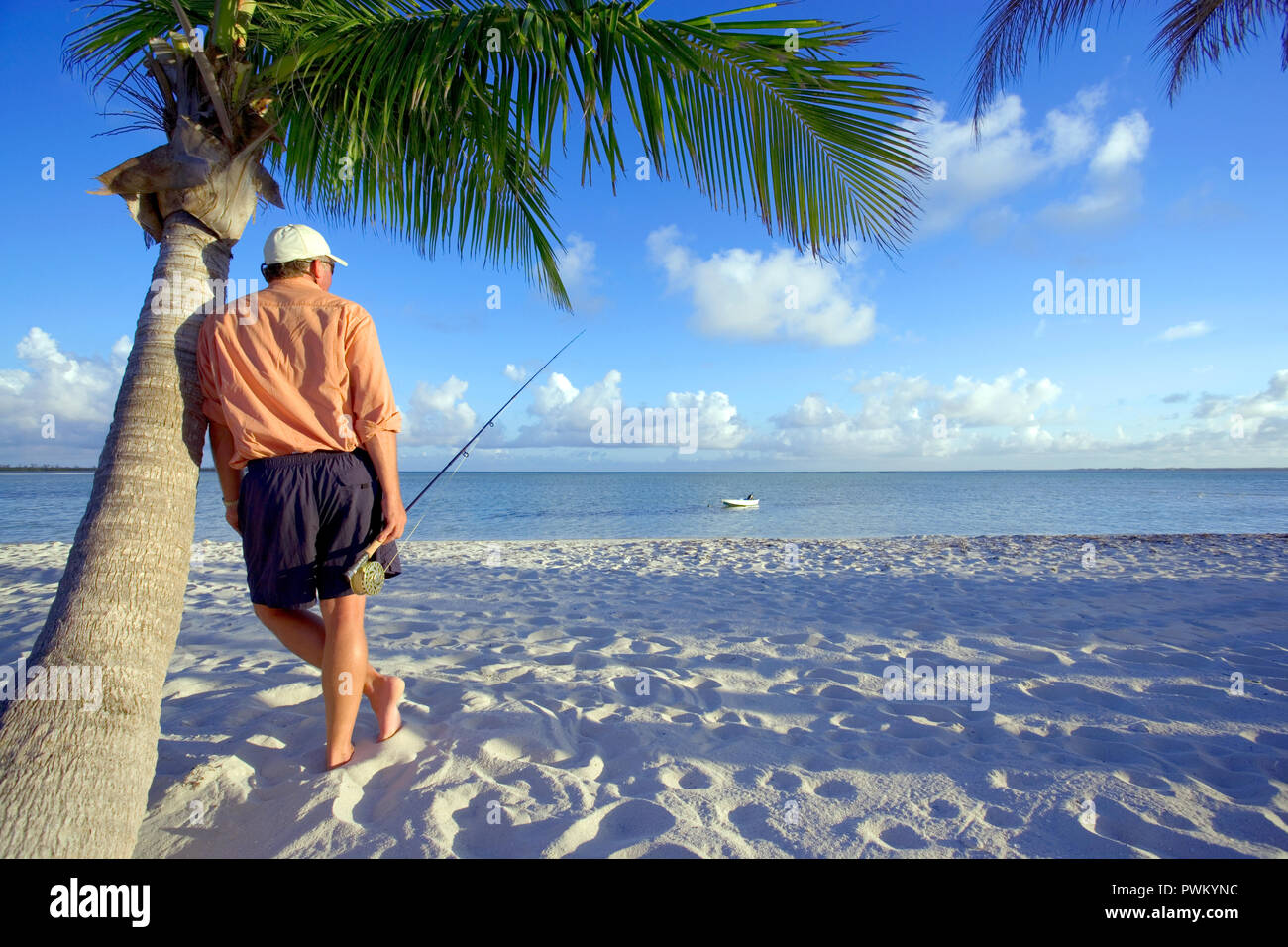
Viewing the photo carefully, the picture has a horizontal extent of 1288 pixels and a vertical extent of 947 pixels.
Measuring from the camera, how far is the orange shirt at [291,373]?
7.02 feet

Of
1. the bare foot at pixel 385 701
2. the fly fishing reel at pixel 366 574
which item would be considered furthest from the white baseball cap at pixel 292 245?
the bare foot at pixel 385 701

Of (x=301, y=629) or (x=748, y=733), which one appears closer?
(x=301, y=629)

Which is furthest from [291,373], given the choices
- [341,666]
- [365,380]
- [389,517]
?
[341,666]

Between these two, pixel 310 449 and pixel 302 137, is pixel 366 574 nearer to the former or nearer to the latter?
pixel 310 449

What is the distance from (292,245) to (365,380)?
627 mm

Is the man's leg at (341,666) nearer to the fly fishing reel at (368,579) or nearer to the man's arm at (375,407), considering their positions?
the fly fishing reel at (368,579)

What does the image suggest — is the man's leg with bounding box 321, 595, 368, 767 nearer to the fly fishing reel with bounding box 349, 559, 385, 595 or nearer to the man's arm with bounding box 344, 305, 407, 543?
the fly fishing reel with bounding box 349, 559, 385, 595

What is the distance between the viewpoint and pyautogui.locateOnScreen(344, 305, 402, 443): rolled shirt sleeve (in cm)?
220

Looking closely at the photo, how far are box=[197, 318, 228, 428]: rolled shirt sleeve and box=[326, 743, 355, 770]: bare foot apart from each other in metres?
1.25

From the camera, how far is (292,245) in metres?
2.32

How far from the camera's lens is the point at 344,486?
2.18 metres

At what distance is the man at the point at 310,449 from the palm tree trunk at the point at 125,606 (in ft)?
0.55

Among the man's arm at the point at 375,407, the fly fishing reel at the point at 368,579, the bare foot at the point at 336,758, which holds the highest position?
the man's arm at the point at 375,407
